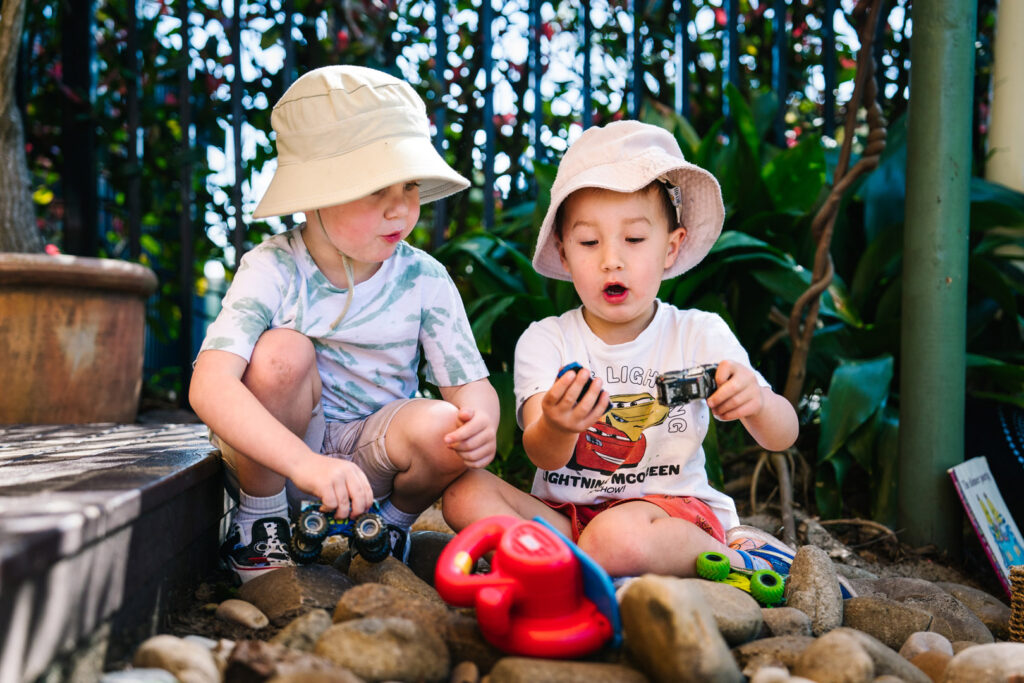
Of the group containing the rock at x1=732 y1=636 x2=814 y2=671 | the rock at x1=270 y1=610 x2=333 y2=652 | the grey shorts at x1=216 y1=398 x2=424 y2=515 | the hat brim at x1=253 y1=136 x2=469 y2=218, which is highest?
the hat brim at x1=253 y1=136 x2=469 y2=218

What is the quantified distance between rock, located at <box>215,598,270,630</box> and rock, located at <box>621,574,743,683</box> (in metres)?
0.60

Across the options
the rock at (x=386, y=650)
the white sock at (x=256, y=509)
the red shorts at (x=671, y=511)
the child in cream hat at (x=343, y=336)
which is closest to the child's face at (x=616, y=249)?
the child in cream hat at (x=343, y=336)

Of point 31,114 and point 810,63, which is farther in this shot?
point 810,63

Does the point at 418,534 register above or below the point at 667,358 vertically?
below

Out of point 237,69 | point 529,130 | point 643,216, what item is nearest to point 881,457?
point 643,216

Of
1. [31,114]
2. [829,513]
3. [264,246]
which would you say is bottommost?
[829,513]

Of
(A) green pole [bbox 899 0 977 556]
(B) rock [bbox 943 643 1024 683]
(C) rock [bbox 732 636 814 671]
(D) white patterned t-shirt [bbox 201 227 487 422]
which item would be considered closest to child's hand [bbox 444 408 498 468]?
(D) white patterned t-shirt [bbox 201 227 487 422]

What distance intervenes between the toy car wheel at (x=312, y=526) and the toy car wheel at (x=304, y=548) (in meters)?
0.01

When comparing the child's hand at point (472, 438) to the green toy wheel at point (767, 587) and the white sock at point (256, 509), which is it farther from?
the green toy wheel at point (767, 587)

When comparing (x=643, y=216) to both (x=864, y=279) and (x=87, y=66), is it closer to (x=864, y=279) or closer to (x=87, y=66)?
(x=864, y=279)

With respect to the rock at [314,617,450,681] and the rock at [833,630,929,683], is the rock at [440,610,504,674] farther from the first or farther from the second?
the rock at [833,630,929,683]

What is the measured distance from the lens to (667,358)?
1.82 metres

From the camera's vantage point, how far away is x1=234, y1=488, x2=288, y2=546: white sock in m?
1.64

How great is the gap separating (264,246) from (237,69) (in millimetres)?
1725
